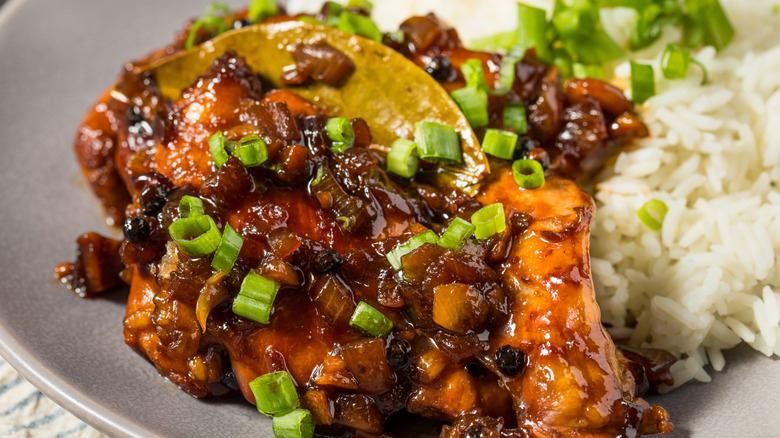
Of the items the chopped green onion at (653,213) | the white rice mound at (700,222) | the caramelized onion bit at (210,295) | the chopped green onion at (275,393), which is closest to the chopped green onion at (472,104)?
the white rice mound at (700,222)

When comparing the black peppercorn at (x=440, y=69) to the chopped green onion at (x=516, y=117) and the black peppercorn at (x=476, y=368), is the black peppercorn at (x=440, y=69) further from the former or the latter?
the black peppercorn at (x=476, y=368)

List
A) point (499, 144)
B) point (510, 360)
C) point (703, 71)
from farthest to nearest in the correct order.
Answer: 1. point (703, 71)
2. point (499, 144)
3. point (510, 360)

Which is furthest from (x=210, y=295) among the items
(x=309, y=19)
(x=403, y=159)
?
(x=309, y=19)

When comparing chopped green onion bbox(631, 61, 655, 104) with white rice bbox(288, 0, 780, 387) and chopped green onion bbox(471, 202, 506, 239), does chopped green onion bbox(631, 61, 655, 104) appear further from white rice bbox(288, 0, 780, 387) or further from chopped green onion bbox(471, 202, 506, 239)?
chopped green onion bbox(471, 202, 506, 239)

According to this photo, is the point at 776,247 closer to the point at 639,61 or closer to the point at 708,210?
the point at 708,210

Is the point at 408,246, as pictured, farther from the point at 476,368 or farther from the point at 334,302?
the point at 476,368

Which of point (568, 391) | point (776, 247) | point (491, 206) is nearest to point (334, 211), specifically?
point (491, 206)
